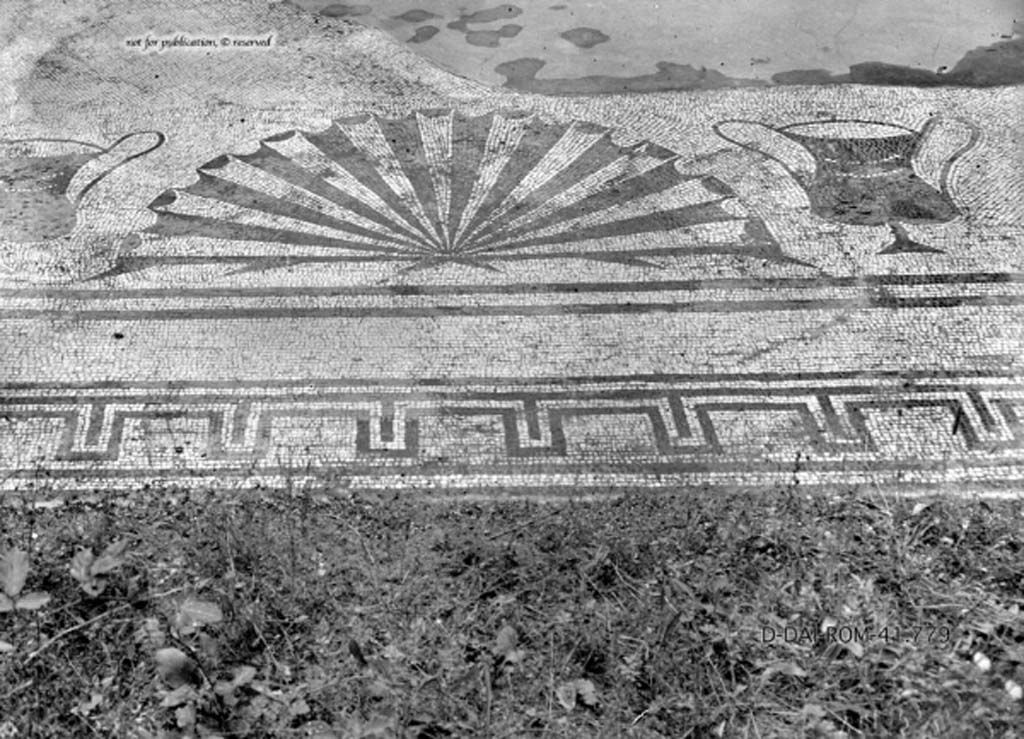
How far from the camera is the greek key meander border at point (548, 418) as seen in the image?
362 centimetres

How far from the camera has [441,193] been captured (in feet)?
15.6

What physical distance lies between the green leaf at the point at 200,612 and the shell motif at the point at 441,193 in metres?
1.78

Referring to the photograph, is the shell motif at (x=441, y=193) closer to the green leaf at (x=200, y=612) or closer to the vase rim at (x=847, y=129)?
the vase rim at (x=847, y=129)

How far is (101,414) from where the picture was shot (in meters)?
3.79

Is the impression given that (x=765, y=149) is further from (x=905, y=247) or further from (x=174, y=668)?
(x=174, y=668)

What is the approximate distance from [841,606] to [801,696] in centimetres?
32

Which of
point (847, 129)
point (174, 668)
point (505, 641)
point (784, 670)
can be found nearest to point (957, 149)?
point (847, 129)

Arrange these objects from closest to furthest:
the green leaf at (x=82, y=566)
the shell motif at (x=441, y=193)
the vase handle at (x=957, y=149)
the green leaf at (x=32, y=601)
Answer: the green leaf at (x=32, y=601) → the green leaf at (x=82, y=566) → the shell motif at (x=441, y=193) → the vase handle at (x=957, y=149)

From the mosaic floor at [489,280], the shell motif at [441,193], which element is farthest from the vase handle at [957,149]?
the shell motif at [441,193]

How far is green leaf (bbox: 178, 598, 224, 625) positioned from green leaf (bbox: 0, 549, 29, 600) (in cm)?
41

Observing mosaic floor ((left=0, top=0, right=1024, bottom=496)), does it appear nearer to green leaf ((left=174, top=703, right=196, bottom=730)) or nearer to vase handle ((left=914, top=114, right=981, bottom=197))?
vase handle ((left=914, top=114, right=981, bottom=197))

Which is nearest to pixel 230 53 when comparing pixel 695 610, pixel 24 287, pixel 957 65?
pixel 24 287

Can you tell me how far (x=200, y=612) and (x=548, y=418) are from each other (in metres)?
1.31

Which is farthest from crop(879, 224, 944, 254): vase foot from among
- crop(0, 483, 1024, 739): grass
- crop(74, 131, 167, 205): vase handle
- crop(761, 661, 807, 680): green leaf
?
crop(74, 131, 167, 205): vase handle
